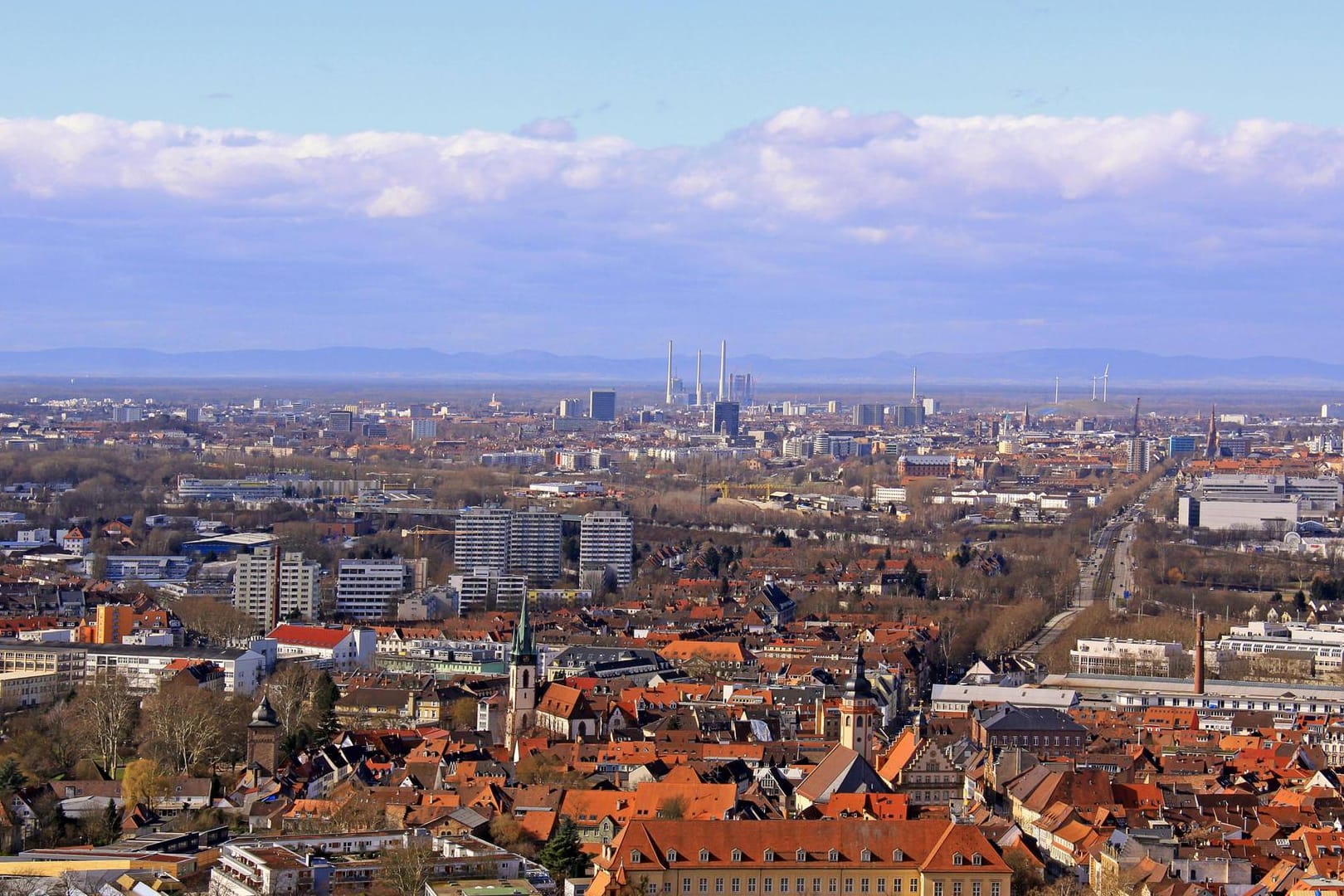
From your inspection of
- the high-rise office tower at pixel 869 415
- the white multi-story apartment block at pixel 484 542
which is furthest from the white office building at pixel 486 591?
the high-rise office tower at pixel 869 415

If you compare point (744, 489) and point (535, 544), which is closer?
point (535, 544)

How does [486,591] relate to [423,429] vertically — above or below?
above

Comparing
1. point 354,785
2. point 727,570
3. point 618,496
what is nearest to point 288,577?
point 727,570

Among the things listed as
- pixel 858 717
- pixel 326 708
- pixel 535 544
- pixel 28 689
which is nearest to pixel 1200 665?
pixel 858 717

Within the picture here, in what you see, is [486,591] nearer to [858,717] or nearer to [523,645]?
[523,645]

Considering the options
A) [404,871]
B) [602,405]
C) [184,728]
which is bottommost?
[602,405]

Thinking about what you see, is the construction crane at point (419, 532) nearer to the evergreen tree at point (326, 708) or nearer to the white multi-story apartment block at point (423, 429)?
the evergreen tree at point (326, 708)
